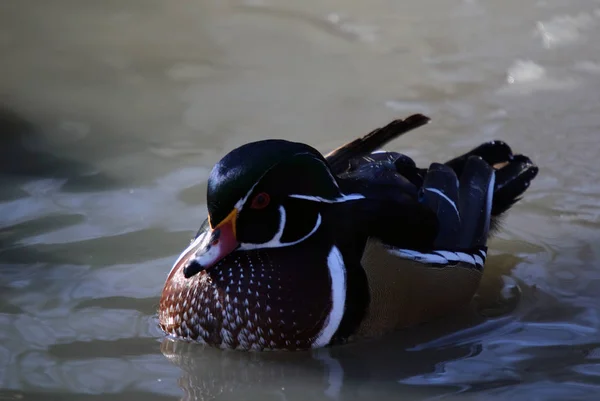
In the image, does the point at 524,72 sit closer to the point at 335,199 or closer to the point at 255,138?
the point at 255,138

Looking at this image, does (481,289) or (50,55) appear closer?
(481,289)

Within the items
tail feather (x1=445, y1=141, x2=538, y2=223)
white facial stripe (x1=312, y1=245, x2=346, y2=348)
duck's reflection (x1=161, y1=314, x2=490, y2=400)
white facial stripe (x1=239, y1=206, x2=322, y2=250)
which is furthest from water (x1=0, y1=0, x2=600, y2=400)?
white facial stripe (x1=239, y1=206, x2=322, y2=250)

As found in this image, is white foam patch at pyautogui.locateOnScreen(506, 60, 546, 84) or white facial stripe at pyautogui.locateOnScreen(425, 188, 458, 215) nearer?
white facial stripe at pyautogui.locateOnScreen(425, 188, 458, 215)

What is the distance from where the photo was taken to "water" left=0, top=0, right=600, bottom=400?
14.6ft

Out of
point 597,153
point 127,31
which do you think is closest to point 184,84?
point 127,31

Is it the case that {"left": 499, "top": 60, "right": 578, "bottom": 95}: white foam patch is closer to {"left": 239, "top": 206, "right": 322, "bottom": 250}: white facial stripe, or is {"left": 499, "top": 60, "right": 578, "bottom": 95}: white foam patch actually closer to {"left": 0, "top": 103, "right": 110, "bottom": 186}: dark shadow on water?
{"left": 0, "top": 103, "right": 110, "bottom": 186}: dark shadow on water

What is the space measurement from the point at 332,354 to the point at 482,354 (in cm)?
72

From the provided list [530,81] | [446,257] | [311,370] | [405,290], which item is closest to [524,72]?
[530,81]

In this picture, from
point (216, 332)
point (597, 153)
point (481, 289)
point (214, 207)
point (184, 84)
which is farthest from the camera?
point (184, 84)

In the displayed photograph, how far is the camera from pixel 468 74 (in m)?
7.88

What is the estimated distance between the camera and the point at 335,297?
451 centimetres

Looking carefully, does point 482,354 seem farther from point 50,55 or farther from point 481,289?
point 50,55

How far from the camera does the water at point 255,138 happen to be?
4.44 meters

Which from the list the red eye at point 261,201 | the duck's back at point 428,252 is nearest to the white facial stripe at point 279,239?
the red eye at point 261,201
